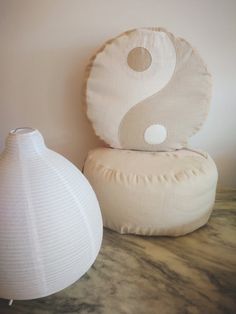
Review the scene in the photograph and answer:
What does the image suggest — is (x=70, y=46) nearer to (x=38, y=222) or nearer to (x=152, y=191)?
(x=152, y=191)

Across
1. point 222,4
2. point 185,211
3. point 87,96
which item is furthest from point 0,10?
point 185,211

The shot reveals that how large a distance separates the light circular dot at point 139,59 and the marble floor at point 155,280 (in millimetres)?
622

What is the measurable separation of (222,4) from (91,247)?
3.48 ft

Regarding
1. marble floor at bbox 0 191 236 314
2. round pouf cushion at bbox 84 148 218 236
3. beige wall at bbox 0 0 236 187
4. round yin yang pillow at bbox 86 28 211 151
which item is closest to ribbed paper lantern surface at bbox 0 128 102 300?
marble floor at bbox 0 191 236 314

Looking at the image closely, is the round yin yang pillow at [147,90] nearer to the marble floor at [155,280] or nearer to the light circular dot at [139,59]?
the light circular dot at [139,59]

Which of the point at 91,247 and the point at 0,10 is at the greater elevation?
the point at 0,10

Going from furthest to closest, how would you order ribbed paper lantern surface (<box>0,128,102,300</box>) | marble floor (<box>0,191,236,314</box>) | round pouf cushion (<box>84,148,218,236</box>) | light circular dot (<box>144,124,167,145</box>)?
1. light circular dot (<box>144,124,167,145</box>)
2. round pouf cushion (<box>84,148,218,236</box>)
3. marble floor (<box>0,191,236,314</box>)
4. ribbed paper lantern surface (<box>0,128,102,300</box>)

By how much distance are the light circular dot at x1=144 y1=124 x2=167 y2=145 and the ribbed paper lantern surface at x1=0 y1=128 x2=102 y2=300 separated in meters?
0.46

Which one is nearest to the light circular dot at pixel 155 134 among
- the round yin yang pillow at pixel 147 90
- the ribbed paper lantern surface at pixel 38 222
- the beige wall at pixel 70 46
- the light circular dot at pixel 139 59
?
the round yin yang pillow at pixel 147 90

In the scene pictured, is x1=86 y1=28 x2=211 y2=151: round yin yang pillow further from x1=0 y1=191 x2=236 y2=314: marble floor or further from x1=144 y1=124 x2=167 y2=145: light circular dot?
x1=0 y1=191 x2=236 y2=314: marble floor

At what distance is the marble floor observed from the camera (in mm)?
698

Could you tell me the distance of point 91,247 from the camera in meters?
0.63

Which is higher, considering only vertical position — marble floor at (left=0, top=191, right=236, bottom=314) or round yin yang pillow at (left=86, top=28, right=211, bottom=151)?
round yin yang pillow at (left=86, top=28, right=211, bottom=151)

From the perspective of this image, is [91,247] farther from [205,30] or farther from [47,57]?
[205,30]
